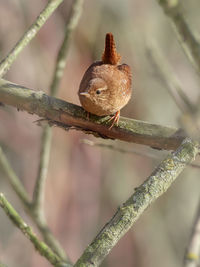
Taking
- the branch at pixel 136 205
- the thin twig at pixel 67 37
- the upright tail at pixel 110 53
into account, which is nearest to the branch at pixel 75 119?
the branch at pixel 136 205

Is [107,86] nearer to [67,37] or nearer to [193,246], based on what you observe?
[67,37]

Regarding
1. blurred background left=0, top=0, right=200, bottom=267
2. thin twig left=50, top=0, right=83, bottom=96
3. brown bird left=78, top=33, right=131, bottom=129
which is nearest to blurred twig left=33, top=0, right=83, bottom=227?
thin twig left=50, top=0, right=83, bottom=96

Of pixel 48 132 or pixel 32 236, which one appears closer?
pixel 32 236

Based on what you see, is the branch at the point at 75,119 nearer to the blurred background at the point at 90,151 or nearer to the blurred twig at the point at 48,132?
the blurred twig at the point at 48,132

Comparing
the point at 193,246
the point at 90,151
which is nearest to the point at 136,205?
the point at 193,246

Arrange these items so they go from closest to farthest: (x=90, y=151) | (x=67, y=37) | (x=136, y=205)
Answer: (x=136, y=205)
(x=67, y=37)
(x=90, y=151)

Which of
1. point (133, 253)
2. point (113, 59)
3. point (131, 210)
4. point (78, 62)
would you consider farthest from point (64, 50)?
point (133, 253)
